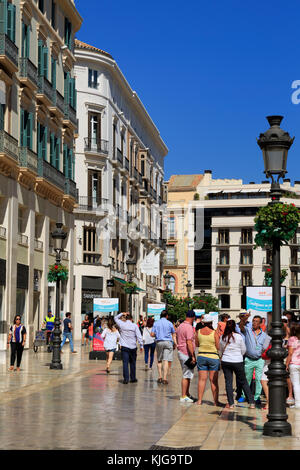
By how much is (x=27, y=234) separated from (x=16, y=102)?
5993 millimetres

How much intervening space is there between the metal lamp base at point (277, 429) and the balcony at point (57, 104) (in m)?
30.3

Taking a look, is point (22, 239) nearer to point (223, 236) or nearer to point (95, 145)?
point (95, 145)

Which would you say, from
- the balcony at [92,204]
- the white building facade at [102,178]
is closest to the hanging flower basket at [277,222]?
the white building facade at [102,178]

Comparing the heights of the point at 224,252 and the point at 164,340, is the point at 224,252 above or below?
above

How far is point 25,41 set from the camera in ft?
114

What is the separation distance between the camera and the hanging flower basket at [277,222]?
11.7 meters

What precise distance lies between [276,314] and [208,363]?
12.7 ft

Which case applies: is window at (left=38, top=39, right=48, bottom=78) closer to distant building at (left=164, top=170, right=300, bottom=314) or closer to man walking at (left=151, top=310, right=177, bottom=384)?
man walking at (left=151, top=310, right=177, bottom=384)

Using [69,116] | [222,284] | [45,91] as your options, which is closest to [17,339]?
[45,91]

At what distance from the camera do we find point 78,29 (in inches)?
1773

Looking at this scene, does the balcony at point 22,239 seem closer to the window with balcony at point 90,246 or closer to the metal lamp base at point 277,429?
the window with balcony at point 90,246

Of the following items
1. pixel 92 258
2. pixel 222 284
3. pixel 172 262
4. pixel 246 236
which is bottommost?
pixel 222 284

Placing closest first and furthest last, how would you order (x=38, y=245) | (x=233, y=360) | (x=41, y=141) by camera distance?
(x=233, y=360) → (x=38, y=245) → (x=41, y=141)
